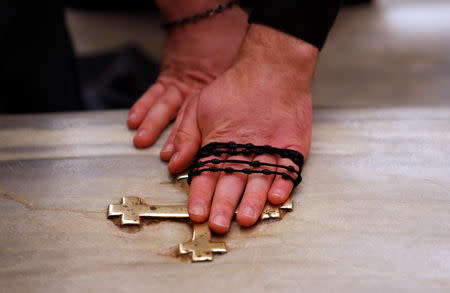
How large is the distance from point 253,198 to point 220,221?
0.21 ft

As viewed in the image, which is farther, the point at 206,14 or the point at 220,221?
the point at 206,14

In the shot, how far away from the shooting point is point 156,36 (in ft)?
6.34

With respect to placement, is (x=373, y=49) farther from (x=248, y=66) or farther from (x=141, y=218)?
(x=141, y=218)

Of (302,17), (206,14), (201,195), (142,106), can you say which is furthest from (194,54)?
(201,195)

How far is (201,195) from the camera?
0.71 meters

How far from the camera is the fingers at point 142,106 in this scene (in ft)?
2.96

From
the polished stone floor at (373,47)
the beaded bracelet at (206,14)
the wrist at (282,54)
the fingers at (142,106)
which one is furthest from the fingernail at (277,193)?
Answer: the polished stone floor at (373,47)

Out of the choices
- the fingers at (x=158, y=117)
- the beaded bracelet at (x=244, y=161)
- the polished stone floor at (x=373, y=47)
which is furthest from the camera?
the polished stone floor at (x=373, y=47)

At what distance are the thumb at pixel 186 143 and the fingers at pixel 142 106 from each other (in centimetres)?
11

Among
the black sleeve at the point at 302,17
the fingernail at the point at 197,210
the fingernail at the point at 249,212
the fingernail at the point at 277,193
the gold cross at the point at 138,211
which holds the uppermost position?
the black sleeve at the point at 302,17

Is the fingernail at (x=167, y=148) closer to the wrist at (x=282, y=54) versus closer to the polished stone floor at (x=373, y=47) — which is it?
the wrist at (x=282, y=54)

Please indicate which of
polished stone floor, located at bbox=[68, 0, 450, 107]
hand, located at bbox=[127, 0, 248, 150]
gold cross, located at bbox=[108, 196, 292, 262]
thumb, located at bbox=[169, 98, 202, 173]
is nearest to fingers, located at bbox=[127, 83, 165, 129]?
hand, located at bbox=[127, 0, 248, 150]

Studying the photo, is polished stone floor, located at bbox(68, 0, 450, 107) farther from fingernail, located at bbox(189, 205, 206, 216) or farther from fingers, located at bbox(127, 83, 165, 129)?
fingernail, located at bbox(189, 205, 206, 216)

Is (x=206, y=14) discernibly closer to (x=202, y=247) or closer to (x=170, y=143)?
(x=170, y=143)
